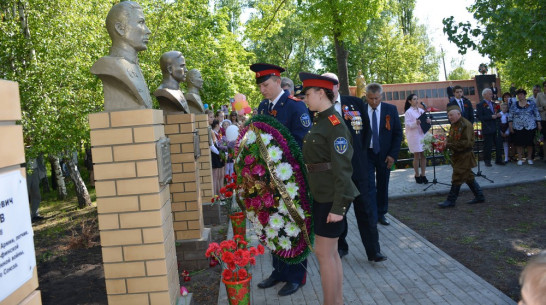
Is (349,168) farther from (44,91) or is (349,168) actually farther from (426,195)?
(44,91)

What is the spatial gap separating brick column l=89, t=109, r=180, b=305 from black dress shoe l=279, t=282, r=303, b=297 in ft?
4.65

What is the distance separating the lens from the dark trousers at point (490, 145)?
12132 mm

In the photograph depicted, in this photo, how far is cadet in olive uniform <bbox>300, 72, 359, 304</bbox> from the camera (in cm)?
365

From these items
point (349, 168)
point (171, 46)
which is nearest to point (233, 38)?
point (171, 46)

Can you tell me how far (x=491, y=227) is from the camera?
6.74 metres

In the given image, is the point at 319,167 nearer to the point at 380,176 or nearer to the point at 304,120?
the point at 304,120

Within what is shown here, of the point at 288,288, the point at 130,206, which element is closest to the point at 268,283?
the point at 288,288

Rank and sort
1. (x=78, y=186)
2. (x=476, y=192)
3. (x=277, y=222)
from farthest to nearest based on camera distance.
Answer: (x=78, y=186)
(x=476, y=192)
(x=277, y=222)

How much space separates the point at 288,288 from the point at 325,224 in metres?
1.15

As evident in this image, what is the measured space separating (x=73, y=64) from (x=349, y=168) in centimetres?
856

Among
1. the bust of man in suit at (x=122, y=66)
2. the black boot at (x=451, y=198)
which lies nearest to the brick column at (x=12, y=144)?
the bust of man in suit at (x=122, y=66)

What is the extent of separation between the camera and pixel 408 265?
518 cm

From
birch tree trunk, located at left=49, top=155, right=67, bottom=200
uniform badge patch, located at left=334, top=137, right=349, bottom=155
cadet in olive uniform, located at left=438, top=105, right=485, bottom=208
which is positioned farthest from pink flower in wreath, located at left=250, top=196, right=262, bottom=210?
birch tree trunk, located at left=49, top=155, right=67, bottom=200

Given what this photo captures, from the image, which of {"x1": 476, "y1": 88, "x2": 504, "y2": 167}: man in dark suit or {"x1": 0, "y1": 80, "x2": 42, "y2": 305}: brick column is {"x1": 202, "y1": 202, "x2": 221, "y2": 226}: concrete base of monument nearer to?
{"x1": 0, "y1": 80, "x2": 42, "y2": 305}: brick column
